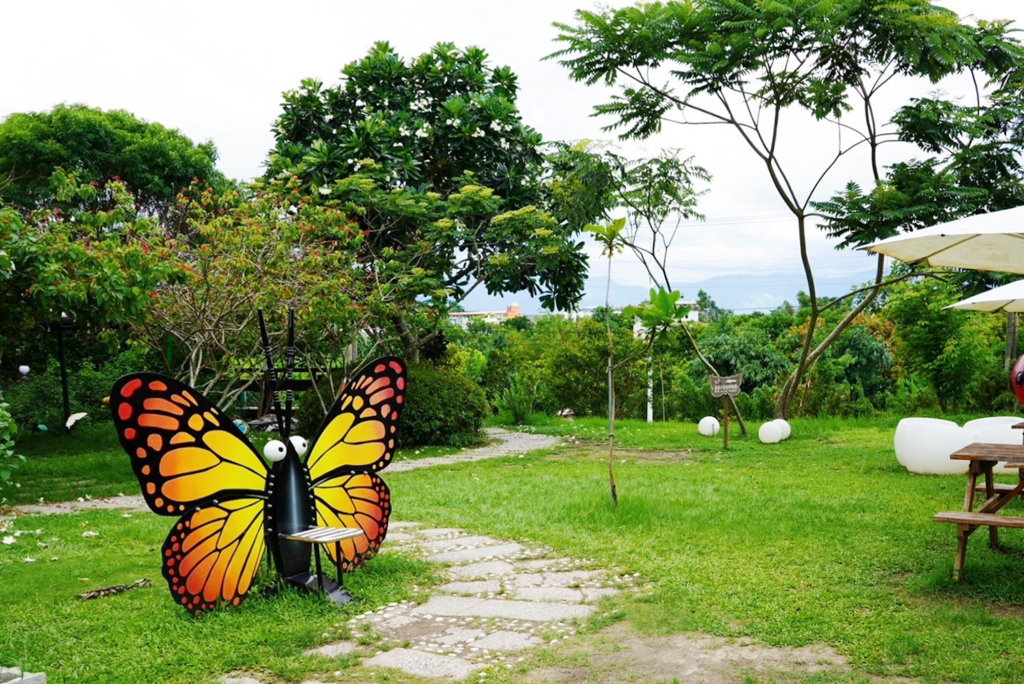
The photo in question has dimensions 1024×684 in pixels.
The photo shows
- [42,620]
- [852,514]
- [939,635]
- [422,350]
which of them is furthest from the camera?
[422,350]

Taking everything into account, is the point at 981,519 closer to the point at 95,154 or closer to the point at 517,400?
the point at 517,400

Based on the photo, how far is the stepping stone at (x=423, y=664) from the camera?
3.41 metres

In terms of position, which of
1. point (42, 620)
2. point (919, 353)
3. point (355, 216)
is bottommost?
point (42, 620)

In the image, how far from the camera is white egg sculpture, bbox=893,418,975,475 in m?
8.33

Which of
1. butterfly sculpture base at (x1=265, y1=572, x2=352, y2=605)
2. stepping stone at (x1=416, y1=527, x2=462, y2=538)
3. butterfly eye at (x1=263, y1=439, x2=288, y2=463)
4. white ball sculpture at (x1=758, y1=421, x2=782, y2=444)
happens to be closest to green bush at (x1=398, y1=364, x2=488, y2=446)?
white ball sculpture at (x1=758, y1=421, x2=782, y2=444)

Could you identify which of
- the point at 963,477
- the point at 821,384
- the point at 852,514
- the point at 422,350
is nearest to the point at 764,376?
the point at 821,384

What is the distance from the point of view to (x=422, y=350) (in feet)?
43.5

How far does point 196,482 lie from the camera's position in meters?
3.99

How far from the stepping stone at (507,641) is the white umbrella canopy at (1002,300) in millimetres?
5070

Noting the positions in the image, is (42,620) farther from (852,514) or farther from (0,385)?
(0,385)

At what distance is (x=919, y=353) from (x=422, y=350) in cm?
780

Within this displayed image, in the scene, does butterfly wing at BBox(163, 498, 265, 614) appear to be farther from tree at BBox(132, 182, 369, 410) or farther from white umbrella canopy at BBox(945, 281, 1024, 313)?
A: white umbrella canopy at BBox(945, 281, 1024, 313)

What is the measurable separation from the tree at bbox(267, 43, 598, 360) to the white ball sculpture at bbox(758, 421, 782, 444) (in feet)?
11.1

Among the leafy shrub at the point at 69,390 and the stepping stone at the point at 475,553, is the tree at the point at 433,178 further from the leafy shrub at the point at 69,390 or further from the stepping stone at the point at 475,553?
the stepping stone at the point at 475,553
